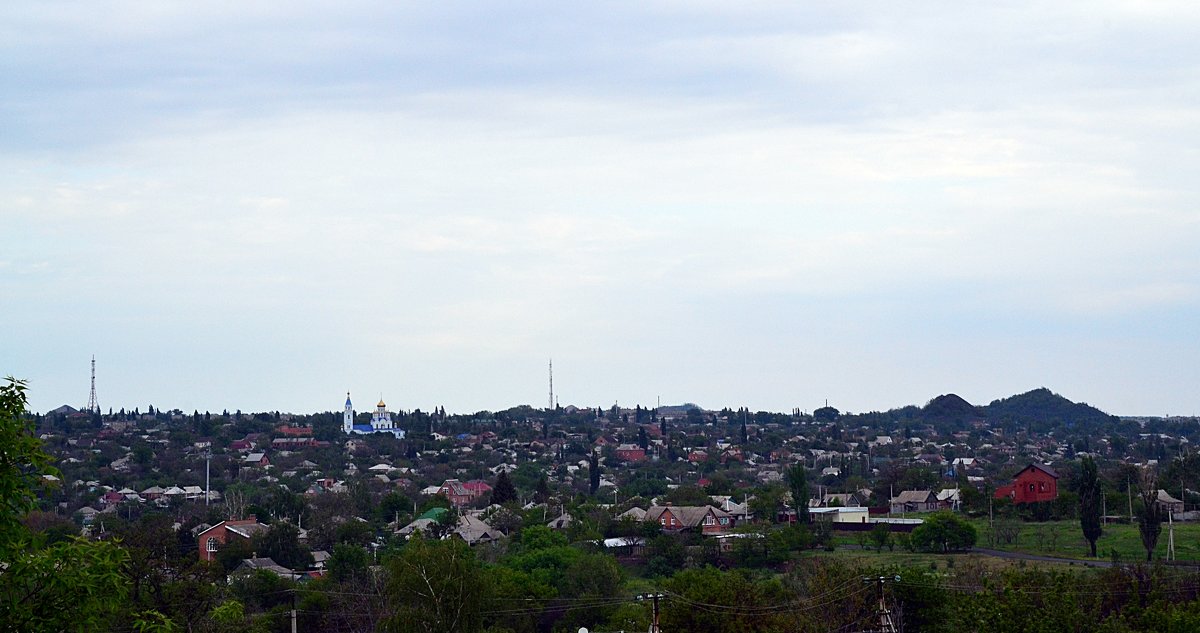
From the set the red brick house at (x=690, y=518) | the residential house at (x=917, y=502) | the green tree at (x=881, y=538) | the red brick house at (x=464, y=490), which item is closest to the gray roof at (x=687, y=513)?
the red brick house at (x=690, y=518)

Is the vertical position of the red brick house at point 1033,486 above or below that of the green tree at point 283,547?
above

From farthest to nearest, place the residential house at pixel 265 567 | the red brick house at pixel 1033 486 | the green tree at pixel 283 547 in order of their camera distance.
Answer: the red brick house at pixel 1033 486, the green tree at pixel 283 547, the residential house at pixel 265 567

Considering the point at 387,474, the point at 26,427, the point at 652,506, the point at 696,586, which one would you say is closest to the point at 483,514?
the point at 652,506

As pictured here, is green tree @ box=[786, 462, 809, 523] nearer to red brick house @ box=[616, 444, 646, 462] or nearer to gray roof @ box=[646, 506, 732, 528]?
gray roof @ box=[646, 506, 732, 528]

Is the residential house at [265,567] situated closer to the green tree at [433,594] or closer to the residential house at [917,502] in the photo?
the green tree at [433,594]

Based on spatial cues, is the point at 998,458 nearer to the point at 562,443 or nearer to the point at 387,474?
the point at 562,443
